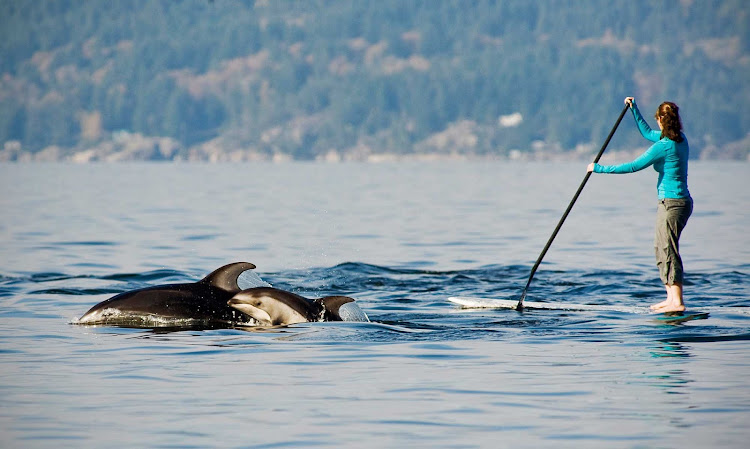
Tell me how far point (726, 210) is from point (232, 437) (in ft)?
127

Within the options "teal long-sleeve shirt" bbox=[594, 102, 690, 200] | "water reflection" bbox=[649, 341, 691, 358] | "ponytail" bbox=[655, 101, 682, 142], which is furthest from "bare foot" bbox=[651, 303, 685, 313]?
"water reflection" bbox=[649, 341, 691, 358]

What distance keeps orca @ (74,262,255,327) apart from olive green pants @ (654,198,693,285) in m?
5.24

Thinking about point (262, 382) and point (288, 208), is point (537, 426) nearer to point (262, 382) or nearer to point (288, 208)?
point (262, 382)

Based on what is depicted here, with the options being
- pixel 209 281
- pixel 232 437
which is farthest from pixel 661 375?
pixel 209 281

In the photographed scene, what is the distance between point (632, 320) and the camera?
1591cm

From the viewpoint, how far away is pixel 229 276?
47.5 ft

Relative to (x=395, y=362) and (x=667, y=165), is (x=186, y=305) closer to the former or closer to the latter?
(x=395, y=362)

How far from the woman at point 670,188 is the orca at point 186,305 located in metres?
4.80

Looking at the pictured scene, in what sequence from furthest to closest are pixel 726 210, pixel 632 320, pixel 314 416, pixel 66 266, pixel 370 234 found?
pixel 726 210
pixel 370 234
pixel 66 266
pixel 632 320
pixel 314 416

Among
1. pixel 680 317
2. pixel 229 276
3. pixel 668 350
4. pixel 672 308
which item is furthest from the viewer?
pixel 672 308

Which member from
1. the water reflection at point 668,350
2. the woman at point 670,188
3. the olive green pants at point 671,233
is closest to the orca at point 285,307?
the water reflection at point 668,350

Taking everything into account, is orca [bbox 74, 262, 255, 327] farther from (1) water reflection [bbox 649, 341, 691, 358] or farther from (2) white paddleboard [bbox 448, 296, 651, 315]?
(1) water reflection [bbox 649, 341, 691, 358]

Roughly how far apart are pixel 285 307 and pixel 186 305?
1140mm

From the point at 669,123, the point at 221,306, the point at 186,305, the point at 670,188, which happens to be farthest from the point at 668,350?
the point at 186,305
